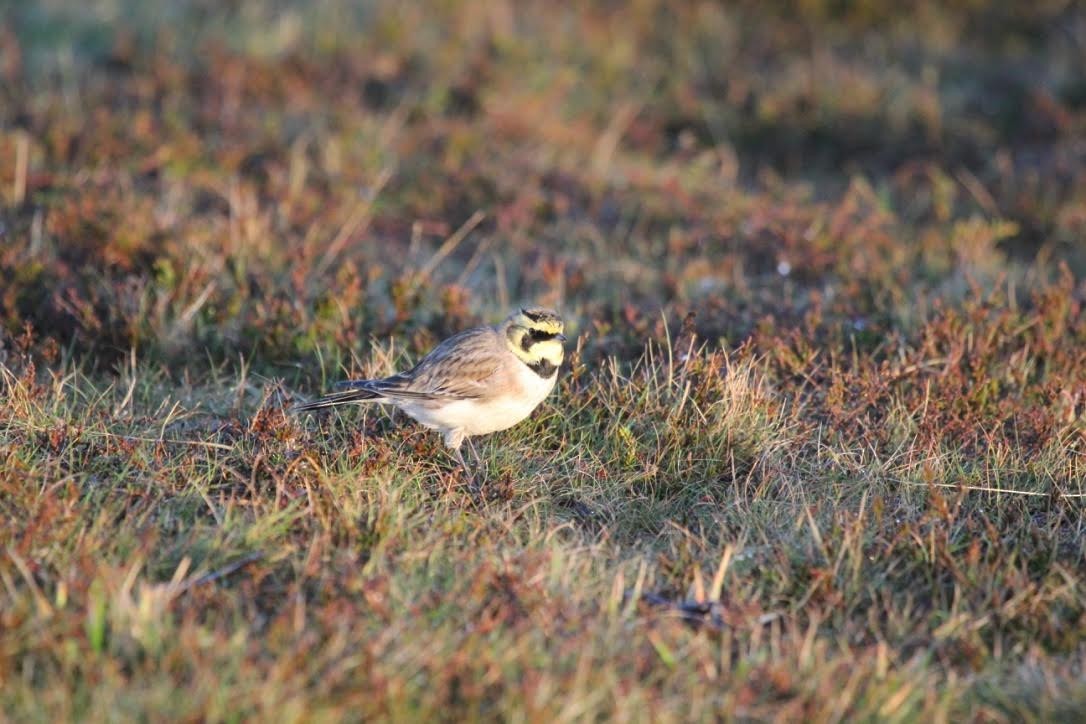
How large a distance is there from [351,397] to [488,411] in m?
0.56

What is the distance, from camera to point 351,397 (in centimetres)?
500

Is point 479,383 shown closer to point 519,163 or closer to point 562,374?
point 562,374

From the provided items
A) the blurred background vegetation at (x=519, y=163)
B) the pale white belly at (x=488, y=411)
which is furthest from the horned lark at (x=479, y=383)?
the blurred background vegetation at (x=519, y=163)

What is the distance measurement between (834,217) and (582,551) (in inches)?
168

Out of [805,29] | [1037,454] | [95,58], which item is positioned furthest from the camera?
[805,29]

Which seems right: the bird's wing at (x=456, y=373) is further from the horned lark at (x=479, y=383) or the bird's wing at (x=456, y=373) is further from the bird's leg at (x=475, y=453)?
the bird's leg at (x=475, y=453)

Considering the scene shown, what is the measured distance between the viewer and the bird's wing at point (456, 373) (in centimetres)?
490

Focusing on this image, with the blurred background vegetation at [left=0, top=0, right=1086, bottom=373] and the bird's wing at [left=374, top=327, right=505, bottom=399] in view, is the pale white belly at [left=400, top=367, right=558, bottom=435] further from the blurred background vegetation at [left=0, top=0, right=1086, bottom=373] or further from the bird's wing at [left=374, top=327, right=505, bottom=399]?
the blurred background vegetation at [left=0, top=0, right=1086, bottom=373]

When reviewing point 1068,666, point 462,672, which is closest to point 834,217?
point 1068,666

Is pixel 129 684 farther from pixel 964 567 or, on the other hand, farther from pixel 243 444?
pixel 964 567

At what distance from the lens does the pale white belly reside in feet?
15.9

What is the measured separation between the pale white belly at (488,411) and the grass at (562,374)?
7.4 inches

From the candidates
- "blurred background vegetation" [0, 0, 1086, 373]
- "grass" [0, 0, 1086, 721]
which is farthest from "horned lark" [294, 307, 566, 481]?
"blurred background vegetation" [0, 0, 1086, 373]

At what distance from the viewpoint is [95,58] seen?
389 inches
